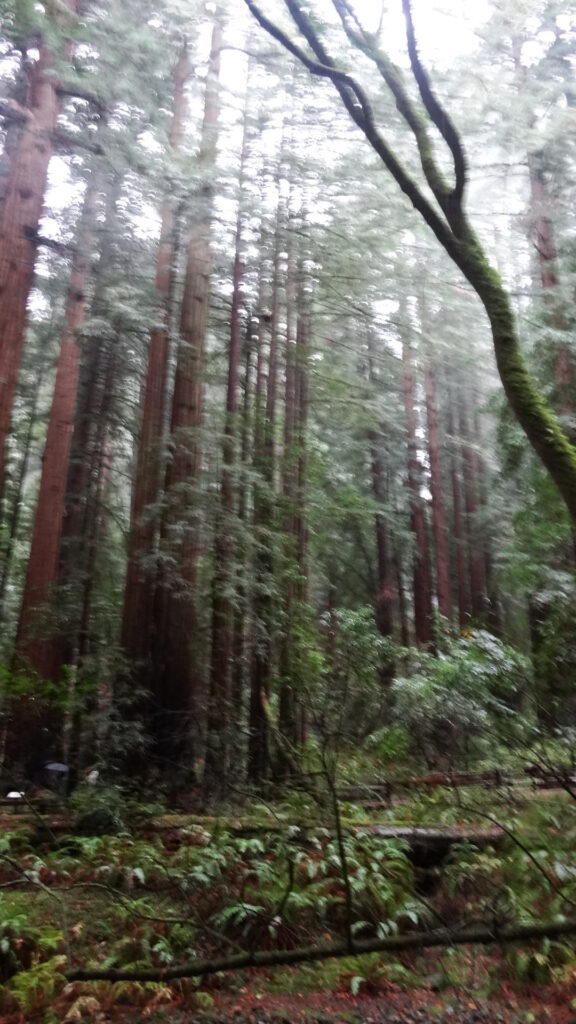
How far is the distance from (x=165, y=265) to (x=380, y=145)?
7.58m

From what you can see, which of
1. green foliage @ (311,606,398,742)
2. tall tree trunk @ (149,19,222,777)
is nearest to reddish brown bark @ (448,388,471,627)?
green foliage @ (311,606,398,742)

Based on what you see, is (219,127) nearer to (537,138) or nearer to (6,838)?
(537,138)

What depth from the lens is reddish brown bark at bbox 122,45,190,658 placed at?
1056 centimetres

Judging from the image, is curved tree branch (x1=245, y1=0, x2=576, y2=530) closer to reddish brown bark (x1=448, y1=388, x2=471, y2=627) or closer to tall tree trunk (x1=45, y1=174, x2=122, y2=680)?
tall tree trunk (x1=45, y1=174, x2=122, y2=680)

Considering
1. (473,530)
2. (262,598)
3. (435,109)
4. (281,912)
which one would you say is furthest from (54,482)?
(473,530)

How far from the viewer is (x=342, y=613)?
46.8ft

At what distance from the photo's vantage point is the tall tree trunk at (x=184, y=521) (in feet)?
32.4

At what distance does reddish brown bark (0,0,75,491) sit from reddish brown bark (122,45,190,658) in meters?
2.09

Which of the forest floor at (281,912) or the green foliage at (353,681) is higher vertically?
the green foliage at (353,681)

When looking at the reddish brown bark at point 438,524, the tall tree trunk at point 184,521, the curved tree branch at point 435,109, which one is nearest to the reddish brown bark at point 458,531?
the reddish brown bark at point 438,524

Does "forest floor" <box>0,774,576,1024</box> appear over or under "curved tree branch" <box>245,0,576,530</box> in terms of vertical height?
under

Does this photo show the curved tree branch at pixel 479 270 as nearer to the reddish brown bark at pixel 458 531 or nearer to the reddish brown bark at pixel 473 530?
the reddish brown bark at pixel 473 530

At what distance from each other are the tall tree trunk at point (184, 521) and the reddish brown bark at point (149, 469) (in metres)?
0.24

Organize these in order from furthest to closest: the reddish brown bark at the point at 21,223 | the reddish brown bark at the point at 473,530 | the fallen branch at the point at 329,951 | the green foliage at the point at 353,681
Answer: the reddish brown bark at the point at 473,530 → the reddish brown bark at the point at 21,223 → the green foliage at the point at 353,681 → the fallen branch at the point at 329,951
